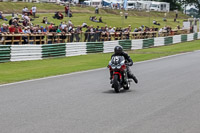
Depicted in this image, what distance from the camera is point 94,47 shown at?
3006 cm

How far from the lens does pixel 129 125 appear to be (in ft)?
24.7

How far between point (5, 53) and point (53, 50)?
408 centimetres

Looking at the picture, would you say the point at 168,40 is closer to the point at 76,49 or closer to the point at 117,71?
the point at 76,49

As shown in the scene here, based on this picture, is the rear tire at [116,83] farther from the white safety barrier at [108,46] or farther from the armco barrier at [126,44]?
the armco barrier at [126,44]

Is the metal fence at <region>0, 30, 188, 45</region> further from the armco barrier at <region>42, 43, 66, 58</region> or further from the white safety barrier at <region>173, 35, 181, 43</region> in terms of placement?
the white safety barrier at <region>173, 35, 181, 43</region>

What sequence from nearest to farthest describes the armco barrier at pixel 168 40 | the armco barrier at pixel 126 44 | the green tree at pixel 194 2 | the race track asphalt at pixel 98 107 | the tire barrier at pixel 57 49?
the race track asphalt at pixel 98 107
the tire barrier at pixel 57 49
the armco barrier at pixel 126 44
the armco barrier at pixel 168 40
the green tree at pixel 194 2

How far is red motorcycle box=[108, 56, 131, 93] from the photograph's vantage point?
1190cm

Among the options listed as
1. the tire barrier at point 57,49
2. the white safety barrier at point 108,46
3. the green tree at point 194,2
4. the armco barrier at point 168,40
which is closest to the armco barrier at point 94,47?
the tire barrier at point 57,49

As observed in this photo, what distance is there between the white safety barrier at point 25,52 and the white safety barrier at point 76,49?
2.90 meters

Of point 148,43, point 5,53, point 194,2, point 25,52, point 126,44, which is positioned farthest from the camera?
point 194,2

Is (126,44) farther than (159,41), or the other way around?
(159,41)

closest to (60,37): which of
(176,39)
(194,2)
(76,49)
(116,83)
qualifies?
(76,49)

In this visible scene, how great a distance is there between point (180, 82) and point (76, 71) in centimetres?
571

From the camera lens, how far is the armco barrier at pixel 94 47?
96.1 feet
